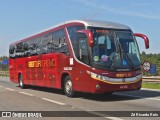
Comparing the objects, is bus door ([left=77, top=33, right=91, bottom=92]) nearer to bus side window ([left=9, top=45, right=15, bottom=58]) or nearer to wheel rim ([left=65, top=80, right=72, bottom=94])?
wheel rim ([left=65, top=80, right=72, bottom=94])

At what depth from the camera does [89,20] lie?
1572 centimetres

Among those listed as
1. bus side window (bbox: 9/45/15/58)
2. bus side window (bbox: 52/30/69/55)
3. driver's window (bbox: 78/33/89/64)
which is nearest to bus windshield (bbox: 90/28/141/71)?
driver's window (bbox: 78/33/89/64)

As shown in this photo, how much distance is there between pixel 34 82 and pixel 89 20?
25.6 ft

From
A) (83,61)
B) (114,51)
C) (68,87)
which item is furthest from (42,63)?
(114,51)

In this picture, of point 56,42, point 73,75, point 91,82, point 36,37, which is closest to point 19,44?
point 36,37

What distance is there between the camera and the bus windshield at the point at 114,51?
1450cm

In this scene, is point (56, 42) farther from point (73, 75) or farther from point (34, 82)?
point (34, 82)

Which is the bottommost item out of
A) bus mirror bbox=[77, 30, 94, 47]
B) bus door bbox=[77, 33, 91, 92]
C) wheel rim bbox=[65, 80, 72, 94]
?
wheel rim bbox=[65, 80, 72, 94]

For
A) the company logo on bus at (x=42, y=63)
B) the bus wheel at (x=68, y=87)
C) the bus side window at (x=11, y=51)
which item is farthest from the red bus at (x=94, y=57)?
the bus side window at (x=11, y=51)

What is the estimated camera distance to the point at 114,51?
48.5 feet

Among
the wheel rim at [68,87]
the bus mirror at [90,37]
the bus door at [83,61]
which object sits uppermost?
the bus mirror at [90,37]

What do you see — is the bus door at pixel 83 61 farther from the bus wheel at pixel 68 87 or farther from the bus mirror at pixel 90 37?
the bus wheel at pixel 68 87

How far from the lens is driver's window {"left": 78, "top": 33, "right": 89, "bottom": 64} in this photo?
48.8 feet

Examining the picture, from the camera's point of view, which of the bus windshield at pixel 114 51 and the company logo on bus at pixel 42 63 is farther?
the company logo on bus at pixel 42 63
